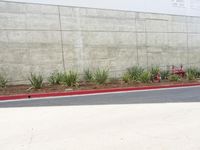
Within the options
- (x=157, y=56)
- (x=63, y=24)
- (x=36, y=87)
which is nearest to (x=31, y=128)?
(x=36, y=87)

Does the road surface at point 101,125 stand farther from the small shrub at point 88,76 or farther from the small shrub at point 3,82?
the small shrub at point 88,76

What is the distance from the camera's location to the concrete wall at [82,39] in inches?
642

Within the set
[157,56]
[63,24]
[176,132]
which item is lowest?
[176,132]

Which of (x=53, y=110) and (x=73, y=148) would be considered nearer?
(x=73, y=148)

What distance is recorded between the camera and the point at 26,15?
655 inches

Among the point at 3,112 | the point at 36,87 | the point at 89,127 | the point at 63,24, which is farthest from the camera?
the point at 63,24

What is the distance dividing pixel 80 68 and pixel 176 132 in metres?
12.5

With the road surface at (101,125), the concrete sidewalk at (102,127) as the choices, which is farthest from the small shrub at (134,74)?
the concrete sidewalk at (102,127)

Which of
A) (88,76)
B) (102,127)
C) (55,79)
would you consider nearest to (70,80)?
(55,79)

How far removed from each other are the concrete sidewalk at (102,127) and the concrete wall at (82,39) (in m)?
7.04

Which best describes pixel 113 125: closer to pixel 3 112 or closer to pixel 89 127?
pixel 89 127

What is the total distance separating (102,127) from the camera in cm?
705

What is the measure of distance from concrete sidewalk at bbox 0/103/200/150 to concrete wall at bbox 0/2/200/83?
7044 mm

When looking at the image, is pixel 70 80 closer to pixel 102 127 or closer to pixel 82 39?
pixel 82 39
